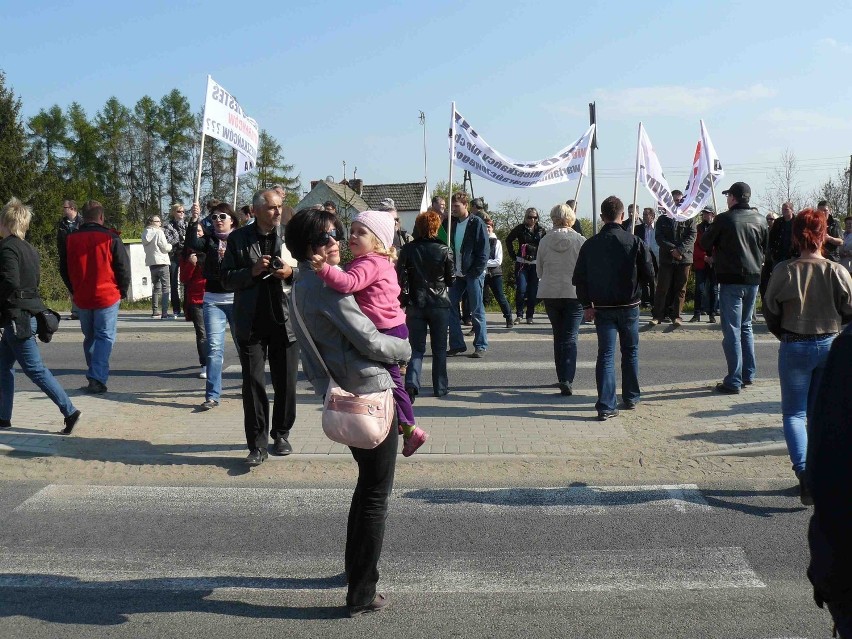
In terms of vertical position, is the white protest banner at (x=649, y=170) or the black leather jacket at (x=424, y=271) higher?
the white protest banner at (x=649, y=170)

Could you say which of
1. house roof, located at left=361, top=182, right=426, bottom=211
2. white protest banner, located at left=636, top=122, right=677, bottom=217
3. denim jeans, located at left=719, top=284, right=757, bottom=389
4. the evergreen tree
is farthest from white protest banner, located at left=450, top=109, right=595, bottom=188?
house roof, located at left=361, top=182, right=426, bottom=211

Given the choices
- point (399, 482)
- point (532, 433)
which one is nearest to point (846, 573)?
point (399, 482)

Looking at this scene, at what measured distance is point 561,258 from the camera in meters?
9.73

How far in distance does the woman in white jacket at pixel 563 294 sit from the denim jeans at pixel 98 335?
4.50m

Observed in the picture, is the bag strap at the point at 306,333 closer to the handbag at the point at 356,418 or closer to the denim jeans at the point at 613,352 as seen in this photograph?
the handbag at the point at 356,418

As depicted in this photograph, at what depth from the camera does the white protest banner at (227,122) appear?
14.4 meters

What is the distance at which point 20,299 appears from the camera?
7.54 meters

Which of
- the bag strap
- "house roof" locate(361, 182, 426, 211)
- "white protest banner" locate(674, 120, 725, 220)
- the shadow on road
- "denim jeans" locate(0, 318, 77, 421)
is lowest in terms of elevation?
the shadow on road

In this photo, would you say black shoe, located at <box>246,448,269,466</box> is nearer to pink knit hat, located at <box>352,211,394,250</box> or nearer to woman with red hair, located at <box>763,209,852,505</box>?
pink knit hat, located at <box>352,211,394,250</box>

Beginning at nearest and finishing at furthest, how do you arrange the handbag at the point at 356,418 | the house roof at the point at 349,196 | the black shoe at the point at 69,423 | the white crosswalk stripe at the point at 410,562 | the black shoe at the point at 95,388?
the handbag at the point at 356,418
the white crosswalk stripe at the point at 410,562
the black shoe at the point at 69,423
the black shoe at the point at 95,388
the house roof at the point at 349,196

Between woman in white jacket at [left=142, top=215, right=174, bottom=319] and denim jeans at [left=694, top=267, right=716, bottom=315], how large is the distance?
379 inches

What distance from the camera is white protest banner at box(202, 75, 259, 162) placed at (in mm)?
14391

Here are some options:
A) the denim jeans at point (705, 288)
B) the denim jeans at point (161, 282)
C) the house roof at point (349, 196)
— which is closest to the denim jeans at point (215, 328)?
the denim jeans at point (161, 282)

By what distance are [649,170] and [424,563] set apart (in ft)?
40.4
